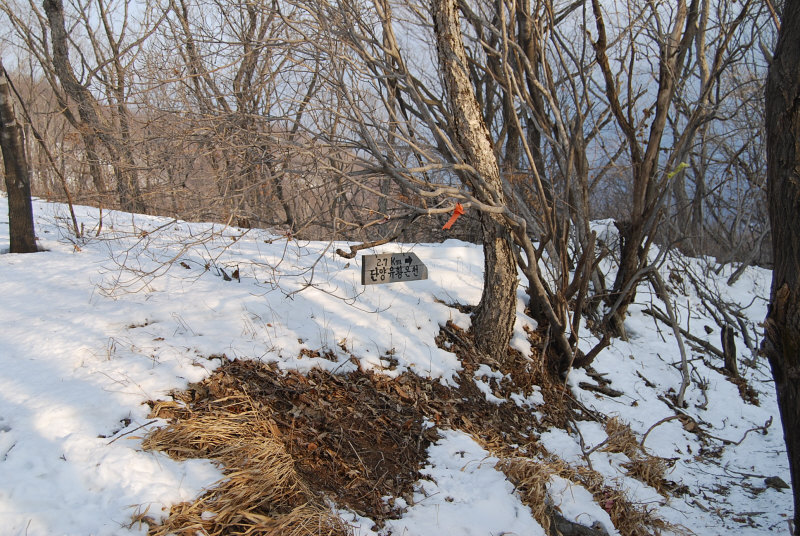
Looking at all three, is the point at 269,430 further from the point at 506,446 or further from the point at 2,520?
the point at 506,446

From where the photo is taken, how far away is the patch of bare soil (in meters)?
3.03

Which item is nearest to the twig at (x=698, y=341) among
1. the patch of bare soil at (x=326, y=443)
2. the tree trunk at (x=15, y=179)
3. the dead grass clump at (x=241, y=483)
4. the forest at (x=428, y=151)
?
the forest at (x=428, y=151)

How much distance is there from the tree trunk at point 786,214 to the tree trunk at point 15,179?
7.24 metres

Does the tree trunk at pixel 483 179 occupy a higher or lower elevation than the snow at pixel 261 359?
higher

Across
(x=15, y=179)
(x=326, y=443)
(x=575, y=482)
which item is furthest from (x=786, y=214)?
(x=15, y=179)

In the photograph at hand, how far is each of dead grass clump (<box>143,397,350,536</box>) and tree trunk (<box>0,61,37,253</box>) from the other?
3980mm

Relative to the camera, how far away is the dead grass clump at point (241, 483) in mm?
2857

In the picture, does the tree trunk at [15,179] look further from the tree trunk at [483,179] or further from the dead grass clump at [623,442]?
the dead grass clump at [623,442]

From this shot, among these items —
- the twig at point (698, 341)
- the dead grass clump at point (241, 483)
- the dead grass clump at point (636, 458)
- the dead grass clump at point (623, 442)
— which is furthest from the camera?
the twig at point (698, 341)

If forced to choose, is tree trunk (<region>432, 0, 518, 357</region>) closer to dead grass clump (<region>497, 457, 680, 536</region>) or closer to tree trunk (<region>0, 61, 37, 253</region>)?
dead grass clump (<region>497, 457, 680, 536</region>)

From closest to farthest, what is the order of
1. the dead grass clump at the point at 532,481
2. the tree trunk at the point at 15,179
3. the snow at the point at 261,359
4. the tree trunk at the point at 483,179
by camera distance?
1. the snow at the point at 261,359
2. the dead grass clump at the point at 532,481
3. the tree trunk at the point at 483,179
4. the tree trunk at the point at 15,179

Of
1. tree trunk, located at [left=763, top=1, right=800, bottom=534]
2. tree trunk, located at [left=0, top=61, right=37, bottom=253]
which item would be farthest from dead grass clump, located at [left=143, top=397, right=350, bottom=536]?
tree trunk, located at [left=0, top=61, right=37, bottom=253]

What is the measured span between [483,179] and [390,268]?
1.26 meters

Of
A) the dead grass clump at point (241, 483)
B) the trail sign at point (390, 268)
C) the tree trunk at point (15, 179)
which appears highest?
the tree trunk at point (15, 179)
